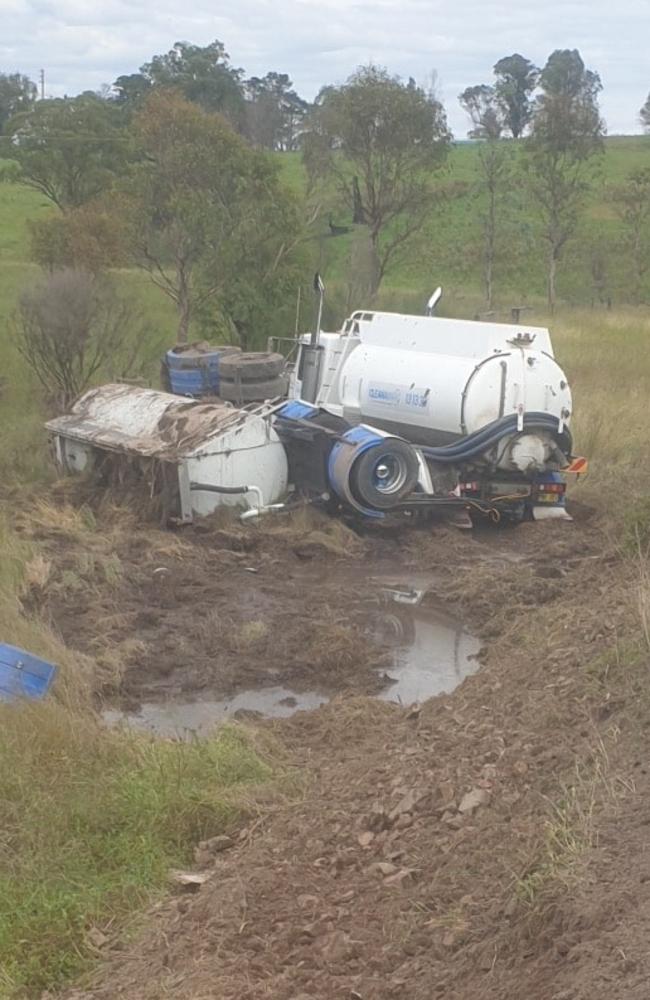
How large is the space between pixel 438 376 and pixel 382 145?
17886 mm

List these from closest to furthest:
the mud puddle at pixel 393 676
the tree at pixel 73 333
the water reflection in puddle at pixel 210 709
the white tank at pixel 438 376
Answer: the water reflection in puddle at pixel 210 709, the mud puddle at pixel 393 676, the white tank at pixel 438 376, the tree at pixel 73 333

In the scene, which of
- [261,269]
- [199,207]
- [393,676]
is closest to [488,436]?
[393,676]

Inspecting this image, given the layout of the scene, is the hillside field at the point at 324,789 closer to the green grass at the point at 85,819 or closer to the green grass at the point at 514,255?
the green grass at the point at 85,819

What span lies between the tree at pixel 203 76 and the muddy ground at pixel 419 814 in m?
49.2

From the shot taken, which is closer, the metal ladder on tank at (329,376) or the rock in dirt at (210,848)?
the rock in dirt at (210,848)

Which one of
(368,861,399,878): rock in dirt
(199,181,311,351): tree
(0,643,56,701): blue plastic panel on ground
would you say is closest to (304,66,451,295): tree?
(199,181,311,351): tree

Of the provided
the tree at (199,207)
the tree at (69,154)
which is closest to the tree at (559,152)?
the tree at (69,154)

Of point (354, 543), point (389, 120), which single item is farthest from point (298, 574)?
point (389, 120)

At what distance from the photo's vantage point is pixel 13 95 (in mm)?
68250

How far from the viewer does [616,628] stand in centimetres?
732

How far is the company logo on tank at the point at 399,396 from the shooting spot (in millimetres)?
13961

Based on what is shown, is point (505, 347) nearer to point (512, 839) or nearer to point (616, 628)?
point (616, 628)

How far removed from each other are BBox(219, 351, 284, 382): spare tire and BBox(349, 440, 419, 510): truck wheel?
2.82 metres

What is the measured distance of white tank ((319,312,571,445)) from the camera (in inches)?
530
